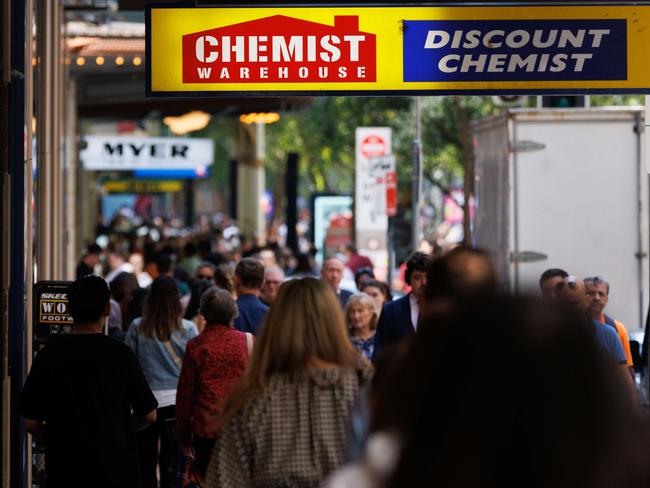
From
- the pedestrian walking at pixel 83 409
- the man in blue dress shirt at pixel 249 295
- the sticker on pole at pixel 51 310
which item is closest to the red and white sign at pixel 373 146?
the man in blue dress shirt at pixel 249 295

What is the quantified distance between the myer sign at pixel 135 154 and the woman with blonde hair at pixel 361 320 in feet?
64.0

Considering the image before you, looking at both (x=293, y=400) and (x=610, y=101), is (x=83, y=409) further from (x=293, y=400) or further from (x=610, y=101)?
(x=610, y=101)

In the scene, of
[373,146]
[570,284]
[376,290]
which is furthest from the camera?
[373,146]

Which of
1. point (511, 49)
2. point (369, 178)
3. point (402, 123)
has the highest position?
point (402, 123)

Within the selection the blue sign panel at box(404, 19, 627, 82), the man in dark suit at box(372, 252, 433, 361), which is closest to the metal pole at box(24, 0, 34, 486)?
the man in dark suit at box(372, 252, 433, 361)

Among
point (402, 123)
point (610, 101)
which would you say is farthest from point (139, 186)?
point (610, 101)

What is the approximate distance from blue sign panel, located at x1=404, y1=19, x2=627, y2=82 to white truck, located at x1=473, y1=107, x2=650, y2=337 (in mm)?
6168

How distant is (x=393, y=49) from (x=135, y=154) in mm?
22526

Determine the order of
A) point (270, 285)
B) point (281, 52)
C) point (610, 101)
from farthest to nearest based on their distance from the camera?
point (610, 101) < point (270, 285) < point (281, 52)

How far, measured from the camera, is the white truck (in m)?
14.3

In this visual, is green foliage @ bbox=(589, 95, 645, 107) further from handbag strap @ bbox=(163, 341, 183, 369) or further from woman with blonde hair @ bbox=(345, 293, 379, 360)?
handbag strap @ bbox=(163, 341, 183, 369)

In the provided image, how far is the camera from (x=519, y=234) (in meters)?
14.5

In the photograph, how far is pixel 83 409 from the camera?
650 centimetres

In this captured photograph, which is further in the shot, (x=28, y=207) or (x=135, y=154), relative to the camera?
(x=135, y=154)
